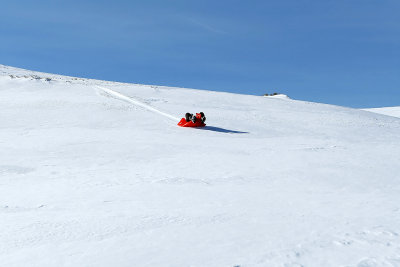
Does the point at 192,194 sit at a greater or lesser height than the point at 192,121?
lesser

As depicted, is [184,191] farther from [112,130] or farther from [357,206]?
[112,130]

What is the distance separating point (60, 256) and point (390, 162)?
27.6 feet

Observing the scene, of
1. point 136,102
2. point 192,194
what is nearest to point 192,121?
point 136,102

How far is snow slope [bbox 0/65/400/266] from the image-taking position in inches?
164

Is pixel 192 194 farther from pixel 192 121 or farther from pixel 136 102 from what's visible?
pixel 136 102

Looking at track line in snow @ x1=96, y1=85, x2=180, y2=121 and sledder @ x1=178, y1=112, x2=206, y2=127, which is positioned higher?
track line in snow @ x1=96, y1=85, x2=180, y2=121

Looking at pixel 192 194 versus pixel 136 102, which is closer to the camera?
pixel 192 194

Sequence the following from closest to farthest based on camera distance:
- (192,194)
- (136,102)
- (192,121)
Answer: (192,194) → (192,121) → (136,102)

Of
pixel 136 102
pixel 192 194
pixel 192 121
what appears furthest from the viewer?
pixel 136 102

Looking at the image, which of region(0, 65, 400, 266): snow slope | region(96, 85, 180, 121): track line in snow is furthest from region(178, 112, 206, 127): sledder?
region(96, 85, 180, 121): track line in snow

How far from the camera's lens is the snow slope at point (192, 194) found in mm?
4156

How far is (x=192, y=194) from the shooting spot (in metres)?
6.42

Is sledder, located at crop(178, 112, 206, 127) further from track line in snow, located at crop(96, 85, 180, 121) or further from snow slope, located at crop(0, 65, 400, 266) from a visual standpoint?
track line in snow, located at crop(96, 85, 180, 121)

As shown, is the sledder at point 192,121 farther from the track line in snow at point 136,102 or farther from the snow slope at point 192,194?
the track line in snow at point 136,102
